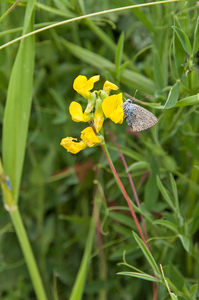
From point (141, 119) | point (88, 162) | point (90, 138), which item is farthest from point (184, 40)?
point (88, 162)

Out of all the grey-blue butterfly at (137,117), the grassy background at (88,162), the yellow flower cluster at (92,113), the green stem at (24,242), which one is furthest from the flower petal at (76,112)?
the green stem at (24,242)

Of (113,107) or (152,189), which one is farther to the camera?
(152,189)

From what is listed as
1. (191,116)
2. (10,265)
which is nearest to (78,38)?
(191,116)

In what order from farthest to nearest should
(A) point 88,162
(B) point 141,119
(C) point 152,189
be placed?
(A) point 88,162 → (C) point 152,189 → (B) point 141,119

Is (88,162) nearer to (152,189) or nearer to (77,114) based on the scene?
(152,189)

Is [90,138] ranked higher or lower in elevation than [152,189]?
higher

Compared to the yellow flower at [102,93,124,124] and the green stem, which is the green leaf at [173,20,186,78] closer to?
the yellow flower at [102,93,124,124]

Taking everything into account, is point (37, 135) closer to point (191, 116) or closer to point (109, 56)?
point (109, 56)
